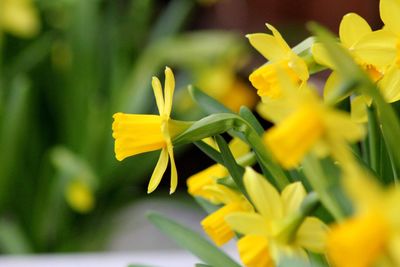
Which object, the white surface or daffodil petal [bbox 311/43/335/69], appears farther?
the white surface

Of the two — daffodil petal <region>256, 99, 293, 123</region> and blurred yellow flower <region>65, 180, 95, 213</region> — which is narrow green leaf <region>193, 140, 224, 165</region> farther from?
blurred yellow flower <region>65, 180, 95, 213</region>

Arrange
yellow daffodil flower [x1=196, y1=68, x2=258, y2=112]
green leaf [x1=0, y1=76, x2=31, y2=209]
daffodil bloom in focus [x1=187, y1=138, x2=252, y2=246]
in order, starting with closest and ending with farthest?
daffodil bloom in focus [x1=187, y1=138, x2=252, y2=246] → green leaf [x1=0, y1=76, x2=31, y2=209] → yellow daffodil flower [x1=196, y1=68, x2=258, y2=112]

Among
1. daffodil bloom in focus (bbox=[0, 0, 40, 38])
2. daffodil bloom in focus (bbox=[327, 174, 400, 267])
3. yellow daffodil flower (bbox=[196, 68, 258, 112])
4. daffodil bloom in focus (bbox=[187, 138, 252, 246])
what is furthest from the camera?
yellow daffodil flower (bbox=[196, 68, 258, 112])

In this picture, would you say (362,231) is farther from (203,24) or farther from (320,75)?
(203,24)

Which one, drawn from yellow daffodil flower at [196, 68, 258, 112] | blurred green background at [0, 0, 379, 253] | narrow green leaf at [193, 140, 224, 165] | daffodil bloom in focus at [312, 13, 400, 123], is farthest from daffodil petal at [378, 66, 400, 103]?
yellow daffodil flower at [196, 68, 258, 112]

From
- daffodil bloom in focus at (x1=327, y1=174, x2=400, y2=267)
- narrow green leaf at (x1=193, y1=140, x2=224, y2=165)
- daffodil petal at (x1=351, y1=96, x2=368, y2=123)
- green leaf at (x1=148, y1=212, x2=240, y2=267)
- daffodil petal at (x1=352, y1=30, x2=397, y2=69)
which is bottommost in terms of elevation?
green leaf at (x1=148, y1=212, x2=240, y2=267)

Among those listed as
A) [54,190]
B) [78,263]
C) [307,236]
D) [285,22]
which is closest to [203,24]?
[285,22]

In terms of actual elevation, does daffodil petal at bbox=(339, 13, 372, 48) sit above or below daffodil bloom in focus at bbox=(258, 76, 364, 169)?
above

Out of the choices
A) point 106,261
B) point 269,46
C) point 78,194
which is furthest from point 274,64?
point 78,194
